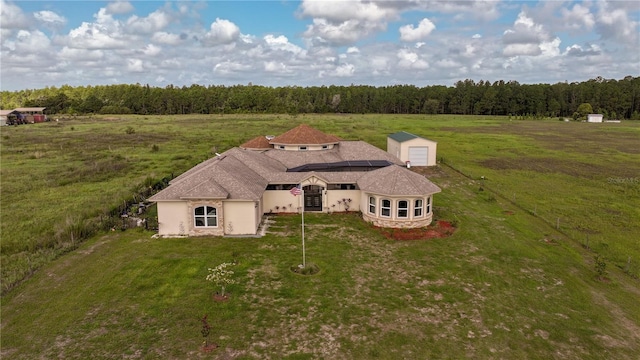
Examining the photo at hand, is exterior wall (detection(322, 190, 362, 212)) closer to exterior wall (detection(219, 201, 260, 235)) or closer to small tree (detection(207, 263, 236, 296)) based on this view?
exterior wall (detection(219, 201, 260, 235))

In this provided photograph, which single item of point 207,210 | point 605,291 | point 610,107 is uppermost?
point 610,107

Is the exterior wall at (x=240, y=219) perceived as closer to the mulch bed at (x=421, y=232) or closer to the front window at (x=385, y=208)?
the mulch bed at (x=421, y=232)

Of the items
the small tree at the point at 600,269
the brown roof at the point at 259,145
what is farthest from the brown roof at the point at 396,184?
the brown roof at the point at 259,145

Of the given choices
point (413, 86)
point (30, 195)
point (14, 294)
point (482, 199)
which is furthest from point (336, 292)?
point (413, 86)

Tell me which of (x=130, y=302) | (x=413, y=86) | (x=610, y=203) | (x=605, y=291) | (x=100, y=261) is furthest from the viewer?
(x=413, y=86)

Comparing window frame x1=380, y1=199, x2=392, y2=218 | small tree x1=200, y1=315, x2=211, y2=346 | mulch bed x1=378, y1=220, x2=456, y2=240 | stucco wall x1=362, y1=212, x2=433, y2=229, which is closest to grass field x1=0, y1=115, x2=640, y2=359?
small tree x1=200, y1=315, x2=211, y2=346

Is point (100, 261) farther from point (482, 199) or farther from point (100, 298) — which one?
point (482, 199)
